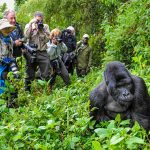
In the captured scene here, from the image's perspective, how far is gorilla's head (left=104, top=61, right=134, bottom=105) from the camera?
12.7ft

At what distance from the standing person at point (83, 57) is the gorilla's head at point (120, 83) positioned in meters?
6.55

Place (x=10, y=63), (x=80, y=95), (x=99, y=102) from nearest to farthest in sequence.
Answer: (x=99, y=102)
(x=80, y=95)
(x=10, y=63)

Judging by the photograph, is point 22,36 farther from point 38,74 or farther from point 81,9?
point 81,9

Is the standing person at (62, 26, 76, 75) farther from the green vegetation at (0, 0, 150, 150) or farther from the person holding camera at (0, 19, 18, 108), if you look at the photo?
the person holding camera at (0, 19, 18, 108)

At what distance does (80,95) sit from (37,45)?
249 cm

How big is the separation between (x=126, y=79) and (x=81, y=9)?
29.1 ft

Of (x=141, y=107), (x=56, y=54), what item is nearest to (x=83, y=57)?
(x=56, y=54)

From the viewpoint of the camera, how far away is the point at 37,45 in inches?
316

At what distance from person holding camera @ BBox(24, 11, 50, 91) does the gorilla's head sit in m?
4.03

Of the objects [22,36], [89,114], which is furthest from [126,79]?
[22,36]

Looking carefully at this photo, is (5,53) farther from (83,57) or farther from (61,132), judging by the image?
(83,57)

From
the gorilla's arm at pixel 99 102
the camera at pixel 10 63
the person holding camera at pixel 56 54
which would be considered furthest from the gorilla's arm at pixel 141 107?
the person holding camera at pixel 56 54

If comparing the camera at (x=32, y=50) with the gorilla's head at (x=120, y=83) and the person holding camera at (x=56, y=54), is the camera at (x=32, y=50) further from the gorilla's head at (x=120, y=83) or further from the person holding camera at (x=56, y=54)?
the gorilla's head at (x=120, y=83)

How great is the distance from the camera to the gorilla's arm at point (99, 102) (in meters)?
4.25
